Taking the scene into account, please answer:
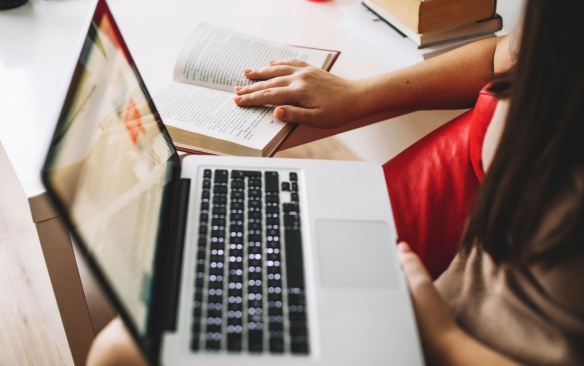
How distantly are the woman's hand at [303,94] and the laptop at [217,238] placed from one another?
0.14 metres

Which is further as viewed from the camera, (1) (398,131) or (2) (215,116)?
(1) (398,131)

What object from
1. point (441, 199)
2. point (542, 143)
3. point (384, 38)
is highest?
point (542, 143)

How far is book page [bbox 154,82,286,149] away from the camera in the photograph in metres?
0.89

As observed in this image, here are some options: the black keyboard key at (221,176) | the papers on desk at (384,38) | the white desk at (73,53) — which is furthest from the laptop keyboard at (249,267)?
the papers on desk at (384,38)

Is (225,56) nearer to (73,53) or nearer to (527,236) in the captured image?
(73,53)

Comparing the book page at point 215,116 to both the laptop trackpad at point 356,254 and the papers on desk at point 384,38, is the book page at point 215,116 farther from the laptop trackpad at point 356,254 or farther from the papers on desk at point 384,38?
the papers on desk at point 384,38

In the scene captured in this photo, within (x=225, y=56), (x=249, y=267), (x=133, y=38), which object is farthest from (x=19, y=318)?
→ (x=249, y=267)

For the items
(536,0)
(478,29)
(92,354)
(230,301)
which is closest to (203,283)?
(230,301)

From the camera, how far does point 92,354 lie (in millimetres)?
655

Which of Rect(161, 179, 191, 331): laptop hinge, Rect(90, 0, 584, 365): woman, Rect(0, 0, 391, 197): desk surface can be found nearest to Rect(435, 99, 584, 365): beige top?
Rect(90, 0, 584, 365): woman

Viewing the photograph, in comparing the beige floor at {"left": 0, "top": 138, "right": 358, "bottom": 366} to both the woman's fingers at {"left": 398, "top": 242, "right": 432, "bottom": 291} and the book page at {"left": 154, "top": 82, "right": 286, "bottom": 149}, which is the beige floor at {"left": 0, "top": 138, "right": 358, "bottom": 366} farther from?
the woman's fingers at {"left": 398, "top": 242, "right": 432, "bottom": 291}

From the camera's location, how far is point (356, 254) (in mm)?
722

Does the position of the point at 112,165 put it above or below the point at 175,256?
above

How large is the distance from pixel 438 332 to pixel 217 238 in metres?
0.27
